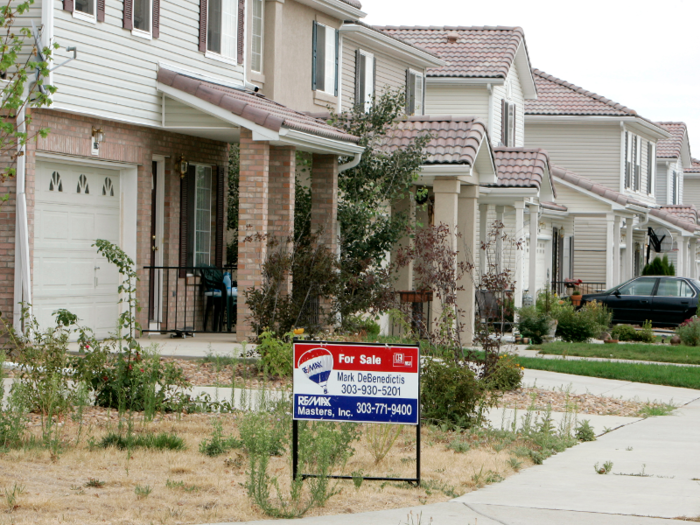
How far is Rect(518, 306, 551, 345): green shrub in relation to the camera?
20484mm

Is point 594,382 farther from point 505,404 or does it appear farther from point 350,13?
point 350,13

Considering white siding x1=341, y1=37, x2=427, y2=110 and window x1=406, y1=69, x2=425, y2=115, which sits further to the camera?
window x1=406, y1=69, x2=425, y2=115

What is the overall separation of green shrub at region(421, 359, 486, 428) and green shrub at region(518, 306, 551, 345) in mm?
11186

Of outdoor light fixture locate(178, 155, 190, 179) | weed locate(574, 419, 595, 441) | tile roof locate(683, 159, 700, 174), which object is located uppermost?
tile roof locate(683, 159, 700, 174)

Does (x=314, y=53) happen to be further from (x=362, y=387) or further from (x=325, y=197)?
(x=362, y=387)

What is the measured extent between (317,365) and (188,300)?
1048 cm

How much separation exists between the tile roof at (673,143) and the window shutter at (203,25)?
111 feet

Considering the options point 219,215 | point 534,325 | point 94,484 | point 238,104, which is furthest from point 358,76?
point 94,484

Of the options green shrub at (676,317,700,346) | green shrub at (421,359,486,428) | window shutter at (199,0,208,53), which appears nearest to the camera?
green shrub at (421,359,486,428)

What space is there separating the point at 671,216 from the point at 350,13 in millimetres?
21767

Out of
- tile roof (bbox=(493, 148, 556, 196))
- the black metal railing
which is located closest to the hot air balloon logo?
tile roof (bbox=(493, 148, 556, 196))

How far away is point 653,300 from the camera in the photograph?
1000 inches

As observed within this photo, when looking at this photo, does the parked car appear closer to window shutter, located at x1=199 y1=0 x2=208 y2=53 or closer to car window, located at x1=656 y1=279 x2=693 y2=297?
car window, located at x1=656 y1=279 x2=693 y2=297

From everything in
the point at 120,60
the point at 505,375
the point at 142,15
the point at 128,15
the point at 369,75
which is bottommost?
the point at 505,375
